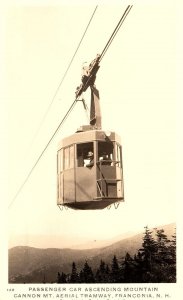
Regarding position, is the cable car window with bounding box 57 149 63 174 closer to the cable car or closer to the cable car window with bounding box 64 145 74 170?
the cable car

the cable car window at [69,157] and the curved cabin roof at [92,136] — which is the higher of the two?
the curved cabin roof at [92,136]

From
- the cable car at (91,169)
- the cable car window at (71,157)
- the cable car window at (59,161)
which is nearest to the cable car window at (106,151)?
the cable car at (91,169)

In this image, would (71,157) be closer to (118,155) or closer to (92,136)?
(92,136)

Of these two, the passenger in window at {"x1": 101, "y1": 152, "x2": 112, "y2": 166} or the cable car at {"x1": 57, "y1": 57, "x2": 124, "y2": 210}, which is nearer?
the cable car at {"x1": 57, "y1": 57, "x2": 124, "y2": 210}

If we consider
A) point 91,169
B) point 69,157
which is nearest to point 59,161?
point 69,157

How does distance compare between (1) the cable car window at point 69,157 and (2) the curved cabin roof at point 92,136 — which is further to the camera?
(1) the cable car window at point 69,157

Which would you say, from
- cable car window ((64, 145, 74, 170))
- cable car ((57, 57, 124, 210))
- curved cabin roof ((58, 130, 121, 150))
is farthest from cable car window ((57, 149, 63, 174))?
curved cabin roof ((58, 130, 121, 150))

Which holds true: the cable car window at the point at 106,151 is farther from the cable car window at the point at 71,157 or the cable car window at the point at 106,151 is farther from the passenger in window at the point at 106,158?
the cable car window at the point at 71,157
